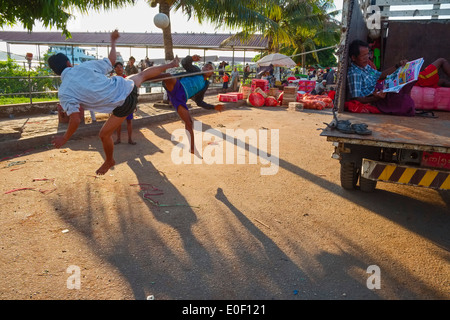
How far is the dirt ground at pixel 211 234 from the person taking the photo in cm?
264

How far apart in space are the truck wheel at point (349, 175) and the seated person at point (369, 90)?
1110 millimetres

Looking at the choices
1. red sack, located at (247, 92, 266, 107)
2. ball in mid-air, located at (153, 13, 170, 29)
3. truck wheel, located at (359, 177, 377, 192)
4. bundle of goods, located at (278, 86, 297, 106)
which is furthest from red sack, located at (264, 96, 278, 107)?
truck wheel, located at (359, 177, 377, 192)

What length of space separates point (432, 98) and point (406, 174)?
2.64 metres

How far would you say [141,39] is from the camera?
1012 inches

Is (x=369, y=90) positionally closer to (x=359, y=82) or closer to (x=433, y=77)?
(x=359, y=82)

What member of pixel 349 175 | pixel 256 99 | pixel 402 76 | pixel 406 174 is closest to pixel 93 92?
pixel 349 175

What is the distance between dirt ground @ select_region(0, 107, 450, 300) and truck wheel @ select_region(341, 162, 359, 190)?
0.42ft

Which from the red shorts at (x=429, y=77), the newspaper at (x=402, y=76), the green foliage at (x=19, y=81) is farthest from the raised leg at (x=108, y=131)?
the green foliage at (x=19, y=81)

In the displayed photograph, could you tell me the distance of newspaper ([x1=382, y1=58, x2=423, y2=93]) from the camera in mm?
4527

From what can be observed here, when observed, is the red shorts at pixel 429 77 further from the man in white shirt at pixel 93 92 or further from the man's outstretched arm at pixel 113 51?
the man's outstretched arm at pixel 113 51

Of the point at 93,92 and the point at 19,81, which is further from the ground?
the point at 19,81

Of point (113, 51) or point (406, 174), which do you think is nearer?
point (406, 174)

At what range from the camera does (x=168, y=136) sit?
7938mm

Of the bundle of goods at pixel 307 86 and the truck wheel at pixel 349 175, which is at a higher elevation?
the bundle of goods at pixel 307 86
